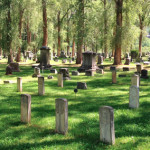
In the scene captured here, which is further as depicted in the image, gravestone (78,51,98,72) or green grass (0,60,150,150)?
gravestone (78,51,98,72)

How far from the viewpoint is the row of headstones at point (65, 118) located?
5850 mm

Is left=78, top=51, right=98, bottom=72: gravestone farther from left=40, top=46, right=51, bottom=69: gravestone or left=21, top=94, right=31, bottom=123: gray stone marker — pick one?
left=21, top=94, right=31, bottom=123: gray stone marker

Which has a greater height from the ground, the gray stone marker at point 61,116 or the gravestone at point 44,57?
the gravestone at point 44,57

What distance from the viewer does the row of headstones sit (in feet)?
19.2

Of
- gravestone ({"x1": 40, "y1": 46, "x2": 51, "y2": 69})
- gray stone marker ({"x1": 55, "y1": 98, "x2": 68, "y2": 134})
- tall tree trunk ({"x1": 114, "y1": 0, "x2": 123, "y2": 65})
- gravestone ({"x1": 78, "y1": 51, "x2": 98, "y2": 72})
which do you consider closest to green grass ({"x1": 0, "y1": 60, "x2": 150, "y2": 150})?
gray stone marker ({"x1": 55, "y1": 98, "x2": 68, "y2": 134})

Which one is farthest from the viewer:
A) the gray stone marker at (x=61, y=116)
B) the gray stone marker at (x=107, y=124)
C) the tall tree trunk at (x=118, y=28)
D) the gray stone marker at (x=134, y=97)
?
the tall tree trunk at (x=118, y=28)

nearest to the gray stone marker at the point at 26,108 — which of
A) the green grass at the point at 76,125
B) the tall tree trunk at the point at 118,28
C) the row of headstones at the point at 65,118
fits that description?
the row of headstones at the point at 65,118

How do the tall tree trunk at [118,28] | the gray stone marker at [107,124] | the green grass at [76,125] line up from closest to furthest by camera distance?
the gray stone marker at [107,124]
the green grass at [76,125]
the tall tree trunk at [118,28]

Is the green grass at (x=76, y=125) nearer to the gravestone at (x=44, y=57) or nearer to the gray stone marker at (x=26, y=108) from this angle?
the gray stone marker at (x=26, y=108)

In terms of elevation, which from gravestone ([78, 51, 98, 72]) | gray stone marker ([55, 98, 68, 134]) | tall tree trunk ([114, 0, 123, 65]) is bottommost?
gray stone marker ([55, 98, 68, 134])

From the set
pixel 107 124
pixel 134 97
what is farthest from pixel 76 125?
pixel 134 97

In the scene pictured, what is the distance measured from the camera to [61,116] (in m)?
6.60

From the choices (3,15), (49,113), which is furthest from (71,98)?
(3,15)

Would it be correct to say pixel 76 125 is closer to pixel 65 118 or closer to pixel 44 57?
pixel 65 118
